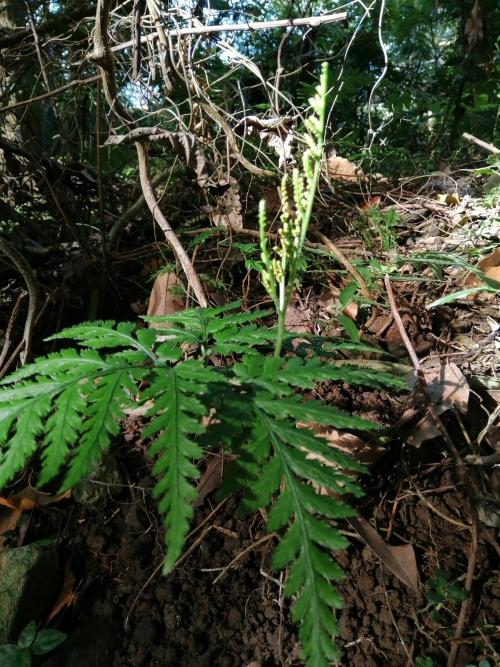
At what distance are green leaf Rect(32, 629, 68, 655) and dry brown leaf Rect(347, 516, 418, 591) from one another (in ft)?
3.03

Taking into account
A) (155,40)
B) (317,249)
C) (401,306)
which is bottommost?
(401,306)

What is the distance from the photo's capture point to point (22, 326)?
A: 6.56 ft

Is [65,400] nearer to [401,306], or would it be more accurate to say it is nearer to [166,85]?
[401,306]

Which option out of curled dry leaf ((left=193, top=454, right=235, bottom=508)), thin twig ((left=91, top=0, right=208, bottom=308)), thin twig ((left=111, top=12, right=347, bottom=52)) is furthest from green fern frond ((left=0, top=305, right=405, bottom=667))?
thin twig ((left=111, top=12, right=347, bottom=52))

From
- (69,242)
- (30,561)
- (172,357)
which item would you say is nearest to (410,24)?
(69,242)

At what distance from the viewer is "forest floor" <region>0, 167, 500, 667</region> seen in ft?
3.80

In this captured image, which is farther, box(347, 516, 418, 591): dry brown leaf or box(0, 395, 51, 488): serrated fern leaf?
box(347, 516, 418, 591): dry brown leaf

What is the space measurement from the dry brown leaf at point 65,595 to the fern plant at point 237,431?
704 mm

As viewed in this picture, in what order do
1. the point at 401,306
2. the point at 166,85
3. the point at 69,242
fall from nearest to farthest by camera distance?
the point at 401,306, the point at 166,85, the point at 69,242

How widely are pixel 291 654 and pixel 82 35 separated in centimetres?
329

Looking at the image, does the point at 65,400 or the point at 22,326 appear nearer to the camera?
the point at 65,400

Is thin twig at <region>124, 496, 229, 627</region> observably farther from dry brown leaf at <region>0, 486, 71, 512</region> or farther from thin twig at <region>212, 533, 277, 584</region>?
dry brown leaf at <region>0, 486, 71, 512</region>

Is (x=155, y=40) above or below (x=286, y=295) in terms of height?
above

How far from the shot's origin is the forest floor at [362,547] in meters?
1.16
